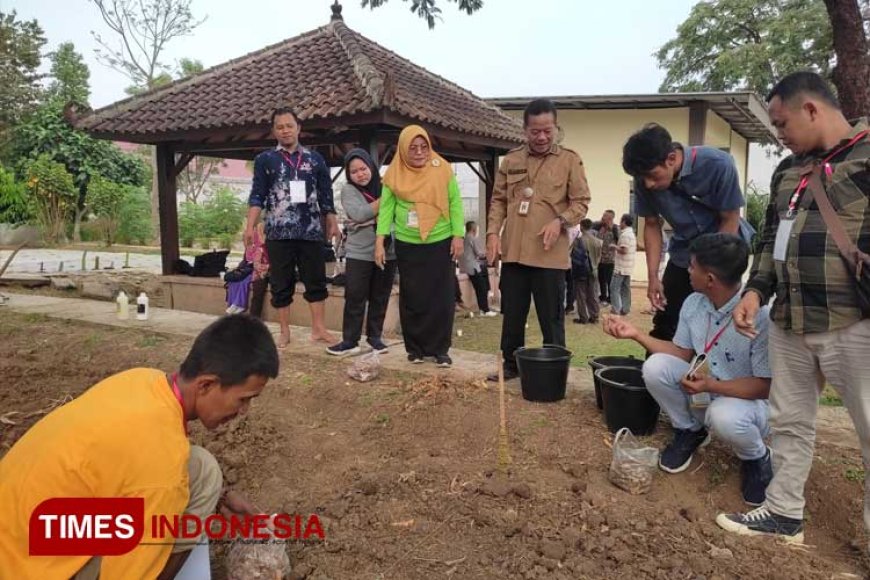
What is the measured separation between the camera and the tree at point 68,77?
27.5 metres

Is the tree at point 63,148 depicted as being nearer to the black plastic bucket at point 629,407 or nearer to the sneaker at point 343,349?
Result: the sneaker at point 343,349

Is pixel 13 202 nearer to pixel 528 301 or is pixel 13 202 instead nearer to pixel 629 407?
pixel 528 301

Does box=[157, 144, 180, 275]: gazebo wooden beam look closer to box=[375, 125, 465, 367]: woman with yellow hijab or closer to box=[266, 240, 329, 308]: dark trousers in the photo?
box=[266, 240, 329, 308]: dark trousers

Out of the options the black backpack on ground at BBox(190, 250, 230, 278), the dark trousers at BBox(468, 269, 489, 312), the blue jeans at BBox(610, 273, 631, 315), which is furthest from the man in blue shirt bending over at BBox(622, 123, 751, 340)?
the black backpack on ground at BBox(190, 250, 230, 278)

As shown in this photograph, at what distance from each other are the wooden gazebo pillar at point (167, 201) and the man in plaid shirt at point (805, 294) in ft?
24.5

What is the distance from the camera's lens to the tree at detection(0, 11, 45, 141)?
24.6 meters

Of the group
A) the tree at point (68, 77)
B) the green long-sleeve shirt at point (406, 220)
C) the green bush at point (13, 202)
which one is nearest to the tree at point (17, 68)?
the tree at point (68, 77)

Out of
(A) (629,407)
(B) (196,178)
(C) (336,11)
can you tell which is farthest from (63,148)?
(A) (629,407)

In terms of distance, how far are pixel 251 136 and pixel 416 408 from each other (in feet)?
16.0

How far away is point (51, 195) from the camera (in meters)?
18.4

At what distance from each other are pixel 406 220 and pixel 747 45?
18613mm

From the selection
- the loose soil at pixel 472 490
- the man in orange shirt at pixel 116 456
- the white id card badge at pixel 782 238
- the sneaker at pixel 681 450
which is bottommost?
the loose soil at pixel 472 490

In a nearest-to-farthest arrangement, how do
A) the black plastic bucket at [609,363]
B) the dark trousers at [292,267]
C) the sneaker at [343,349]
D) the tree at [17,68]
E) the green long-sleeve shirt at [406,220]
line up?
1. the black plastic bucket at [609,363]
2. the green long-sleeve shirt at [406,220]
3. the sneaker at [343,349]
4. the dark trousers at [292,267]
5. the tree at [17,68]

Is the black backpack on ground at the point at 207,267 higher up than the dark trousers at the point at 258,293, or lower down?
higher up
